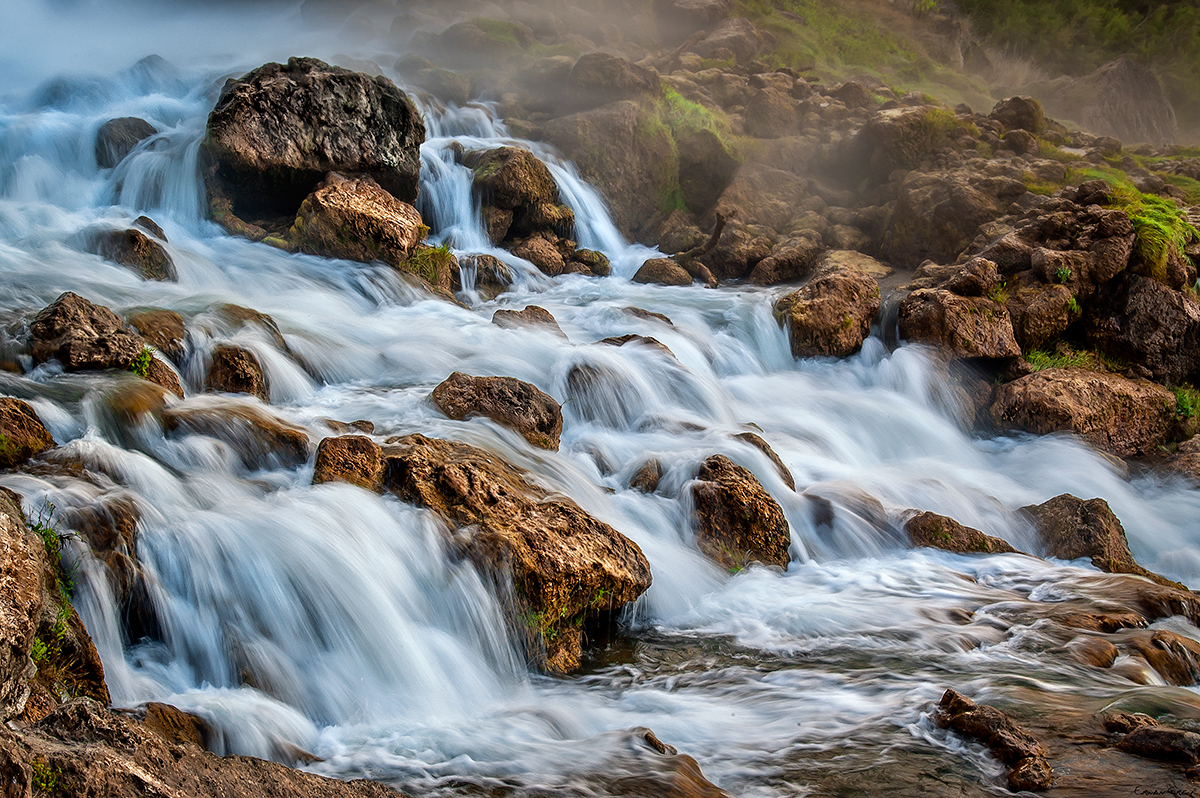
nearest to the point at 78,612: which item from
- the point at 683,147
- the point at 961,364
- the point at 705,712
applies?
the point at 705,712

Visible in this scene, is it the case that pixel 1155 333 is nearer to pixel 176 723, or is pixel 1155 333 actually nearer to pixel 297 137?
pixel 176 723

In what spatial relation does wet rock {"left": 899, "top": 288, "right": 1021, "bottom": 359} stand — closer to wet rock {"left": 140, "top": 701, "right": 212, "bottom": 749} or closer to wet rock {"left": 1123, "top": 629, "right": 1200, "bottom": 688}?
wet rock {"left": 1123, "top": 629, "right": 1200, "bottom": 688}

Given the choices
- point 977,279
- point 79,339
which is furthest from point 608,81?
point 79,339

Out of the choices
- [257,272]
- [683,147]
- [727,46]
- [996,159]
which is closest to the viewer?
[257,272]

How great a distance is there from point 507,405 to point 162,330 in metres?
3.05

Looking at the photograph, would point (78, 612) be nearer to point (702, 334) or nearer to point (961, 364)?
point (702, 334)

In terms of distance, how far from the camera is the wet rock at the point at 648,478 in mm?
6418

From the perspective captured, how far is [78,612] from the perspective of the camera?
3.75 meters

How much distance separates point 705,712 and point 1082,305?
8563 mm

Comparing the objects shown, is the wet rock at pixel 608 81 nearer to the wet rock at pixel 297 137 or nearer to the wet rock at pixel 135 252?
the wet rock at pixel 297 137

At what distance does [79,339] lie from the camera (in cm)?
601

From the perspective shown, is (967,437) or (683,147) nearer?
(967,437)

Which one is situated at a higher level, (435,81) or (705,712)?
(435,81)

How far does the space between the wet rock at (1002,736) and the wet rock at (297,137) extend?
10.0 m
